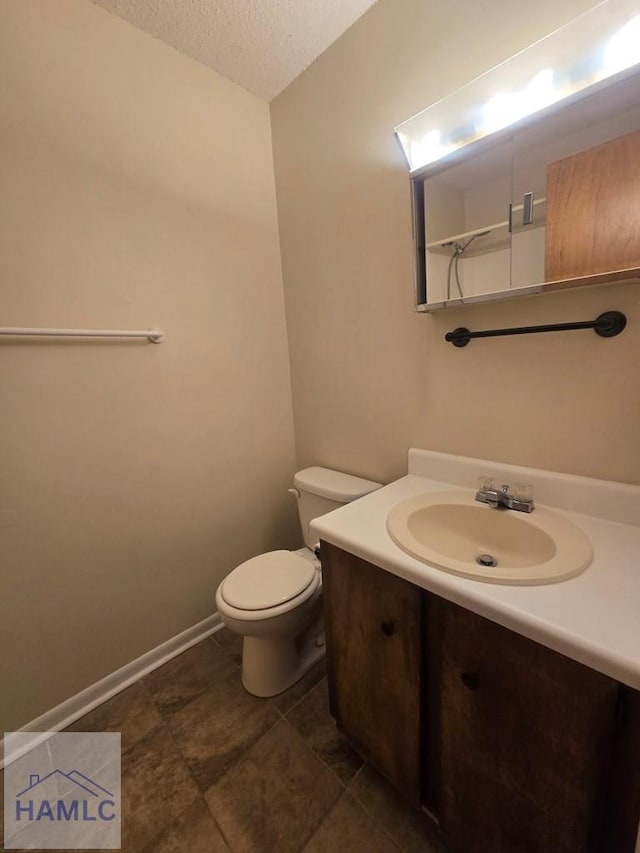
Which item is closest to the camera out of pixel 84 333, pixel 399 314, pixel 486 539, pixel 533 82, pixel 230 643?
pixel 533 82

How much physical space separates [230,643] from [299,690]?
1.38 feet

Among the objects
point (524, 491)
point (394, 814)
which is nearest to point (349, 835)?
point (394, 814)

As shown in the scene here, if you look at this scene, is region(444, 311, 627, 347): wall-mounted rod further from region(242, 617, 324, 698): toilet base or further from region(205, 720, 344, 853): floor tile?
region(205, 720, 344, 853): floor tile

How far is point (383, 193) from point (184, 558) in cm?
168

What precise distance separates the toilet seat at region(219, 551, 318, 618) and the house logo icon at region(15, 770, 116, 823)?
2.08 feet

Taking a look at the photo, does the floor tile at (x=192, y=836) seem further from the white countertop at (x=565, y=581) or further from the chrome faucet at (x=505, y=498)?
the chrome faucet at (x=505, y=498)

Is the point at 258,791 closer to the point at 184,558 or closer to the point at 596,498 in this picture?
the point at 184,558

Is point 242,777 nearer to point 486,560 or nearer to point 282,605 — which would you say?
point 282,605

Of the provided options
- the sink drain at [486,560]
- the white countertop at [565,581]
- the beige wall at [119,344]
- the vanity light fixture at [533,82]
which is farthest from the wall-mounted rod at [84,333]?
the sink drain at [486,560]

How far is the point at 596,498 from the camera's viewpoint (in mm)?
908

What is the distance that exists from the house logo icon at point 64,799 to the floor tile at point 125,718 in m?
0.12

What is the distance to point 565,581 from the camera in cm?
68

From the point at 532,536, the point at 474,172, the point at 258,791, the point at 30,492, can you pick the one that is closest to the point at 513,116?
the point at 474,172

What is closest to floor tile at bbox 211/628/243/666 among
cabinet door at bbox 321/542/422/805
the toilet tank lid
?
cabinet door at bbox 321/542/422/805
